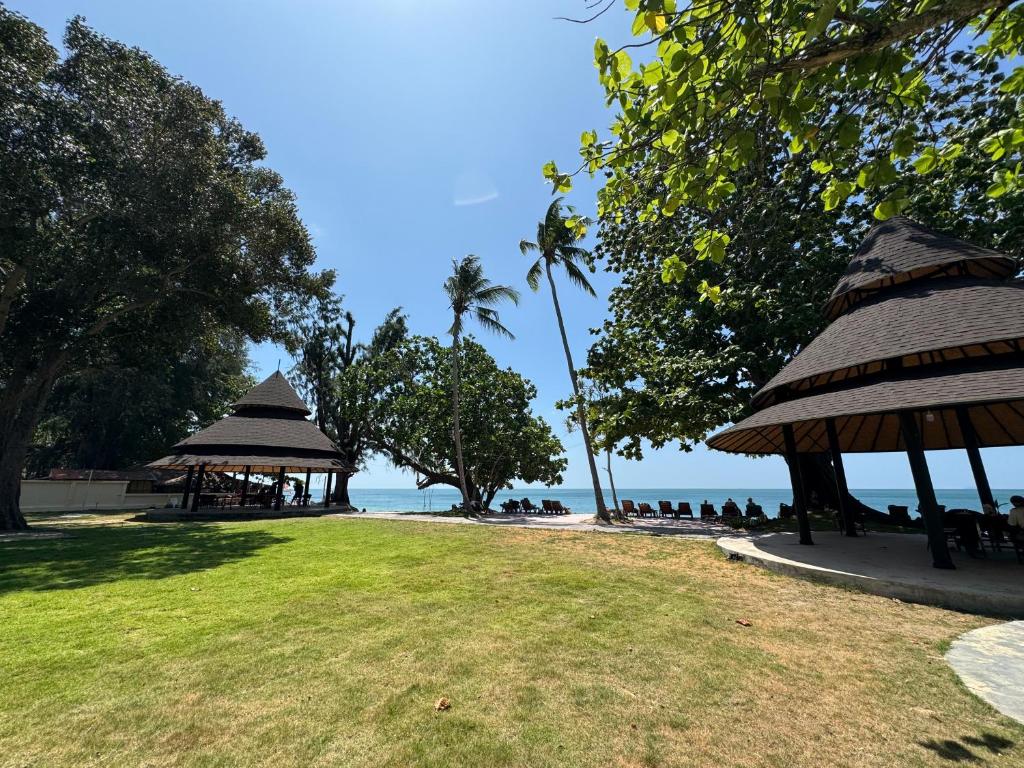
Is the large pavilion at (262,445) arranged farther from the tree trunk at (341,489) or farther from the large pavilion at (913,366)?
the large pavilion at (913,366)

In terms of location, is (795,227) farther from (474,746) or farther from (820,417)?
(474,746)

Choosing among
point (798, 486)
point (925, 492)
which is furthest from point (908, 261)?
point (798, 486)

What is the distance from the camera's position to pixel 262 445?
23734 millimetres

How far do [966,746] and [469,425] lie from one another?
25649 mm

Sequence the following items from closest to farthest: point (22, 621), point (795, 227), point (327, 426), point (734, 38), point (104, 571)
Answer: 1. point (734, 38)
2. point (22, 621)
3. point (104, 571)
4. point (795, 227)
5. point (327, 426)

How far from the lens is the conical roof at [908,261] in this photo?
392 inches

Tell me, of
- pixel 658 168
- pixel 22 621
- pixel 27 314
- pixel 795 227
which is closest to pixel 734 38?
pixel 658 168

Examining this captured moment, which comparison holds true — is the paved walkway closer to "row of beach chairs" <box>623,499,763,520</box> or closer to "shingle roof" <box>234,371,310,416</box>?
"row of beach chairs" <box>623,499,763,520</box>

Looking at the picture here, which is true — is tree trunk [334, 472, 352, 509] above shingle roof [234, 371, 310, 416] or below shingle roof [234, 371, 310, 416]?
below

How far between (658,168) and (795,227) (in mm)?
12477

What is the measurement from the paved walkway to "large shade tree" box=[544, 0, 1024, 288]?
5886 mm

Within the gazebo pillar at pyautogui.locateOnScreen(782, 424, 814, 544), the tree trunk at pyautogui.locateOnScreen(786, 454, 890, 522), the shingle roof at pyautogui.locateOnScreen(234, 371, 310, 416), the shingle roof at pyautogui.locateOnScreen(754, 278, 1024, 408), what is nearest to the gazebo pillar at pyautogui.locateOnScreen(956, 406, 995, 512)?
the shingle roof at pyautogui.locateOnScreen(754, 278, 1024, 408)

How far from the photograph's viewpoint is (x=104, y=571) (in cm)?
854

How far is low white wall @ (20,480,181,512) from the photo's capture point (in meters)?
26.6
